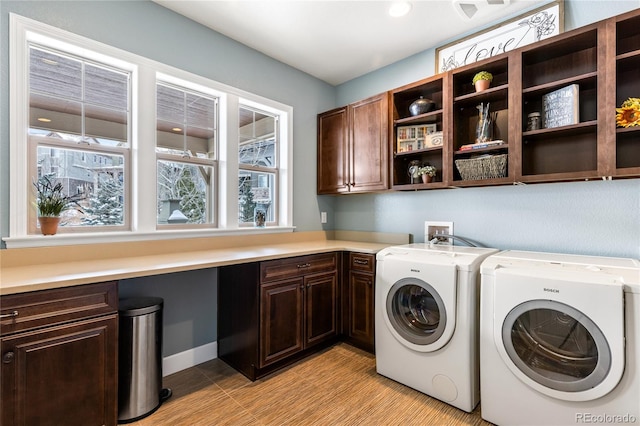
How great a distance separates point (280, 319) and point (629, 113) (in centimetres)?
265

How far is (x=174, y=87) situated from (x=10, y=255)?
1.63 meters

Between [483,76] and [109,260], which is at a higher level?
[483,76]

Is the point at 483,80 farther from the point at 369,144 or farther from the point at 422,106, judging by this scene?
the point at 369,144

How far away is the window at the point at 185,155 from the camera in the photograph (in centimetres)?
252

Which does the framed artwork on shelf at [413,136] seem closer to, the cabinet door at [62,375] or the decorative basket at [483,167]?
the decorative basket at [483,167]

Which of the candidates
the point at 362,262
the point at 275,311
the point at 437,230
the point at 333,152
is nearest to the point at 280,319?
the point at 275,311

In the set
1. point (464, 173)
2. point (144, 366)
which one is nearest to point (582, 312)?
point (464, 173)

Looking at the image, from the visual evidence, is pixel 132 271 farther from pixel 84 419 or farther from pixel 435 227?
pixel 435 227

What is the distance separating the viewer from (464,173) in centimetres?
245

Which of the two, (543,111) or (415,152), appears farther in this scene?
(415,152)

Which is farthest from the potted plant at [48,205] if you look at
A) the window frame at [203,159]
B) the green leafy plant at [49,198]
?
the window frame at [203,159]

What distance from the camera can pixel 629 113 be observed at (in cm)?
182

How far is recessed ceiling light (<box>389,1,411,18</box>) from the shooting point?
2309 millimetres

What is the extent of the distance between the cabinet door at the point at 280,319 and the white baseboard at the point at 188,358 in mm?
629
